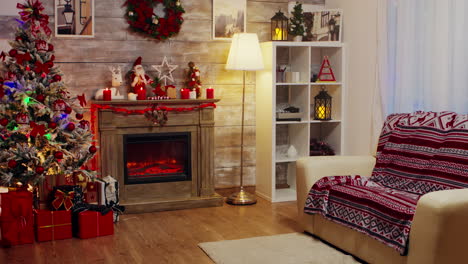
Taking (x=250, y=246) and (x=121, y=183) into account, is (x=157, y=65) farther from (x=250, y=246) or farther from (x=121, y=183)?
(x=250, y=246)

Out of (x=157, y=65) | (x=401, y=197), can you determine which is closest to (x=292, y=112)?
(x=157, y=65)

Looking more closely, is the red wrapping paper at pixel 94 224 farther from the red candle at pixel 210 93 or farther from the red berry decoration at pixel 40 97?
the red candle at pixel 210 93

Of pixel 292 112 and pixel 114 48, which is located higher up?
pixel 114 48

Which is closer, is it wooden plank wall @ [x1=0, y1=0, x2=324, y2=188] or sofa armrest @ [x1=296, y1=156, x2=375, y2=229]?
sofa armrest @ [x1=296, y1=156, x2=375, y2=229]

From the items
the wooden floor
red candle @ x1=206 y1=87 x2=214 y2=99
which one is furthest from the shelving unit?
red candle @ x1=206 y1=87 x2=214 y2=99

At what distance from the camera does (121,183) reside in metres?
4.89

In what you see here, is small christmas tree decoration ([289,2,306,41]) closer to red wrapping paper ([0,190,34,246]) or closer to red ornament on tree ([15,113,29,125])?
red ornament on tree ([15,113,29,125])

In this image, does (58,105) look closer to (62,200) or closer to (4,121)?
(4,121)

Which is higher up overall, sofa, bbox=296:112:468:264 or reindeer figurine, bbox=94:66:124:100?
reindeer figurine, bbox=94:66:124:100

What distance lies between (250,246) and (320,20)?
2.69 metres

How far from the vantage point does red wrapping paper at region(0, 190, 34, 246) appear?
13.0 ft

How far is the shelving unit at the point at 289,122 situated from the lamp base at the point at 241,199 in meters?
0.19

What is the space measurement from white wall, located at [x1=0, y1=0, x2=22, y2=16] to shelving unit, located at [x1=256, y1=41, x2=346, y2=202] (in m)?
2.28

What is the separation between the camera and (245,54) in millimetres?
5070
